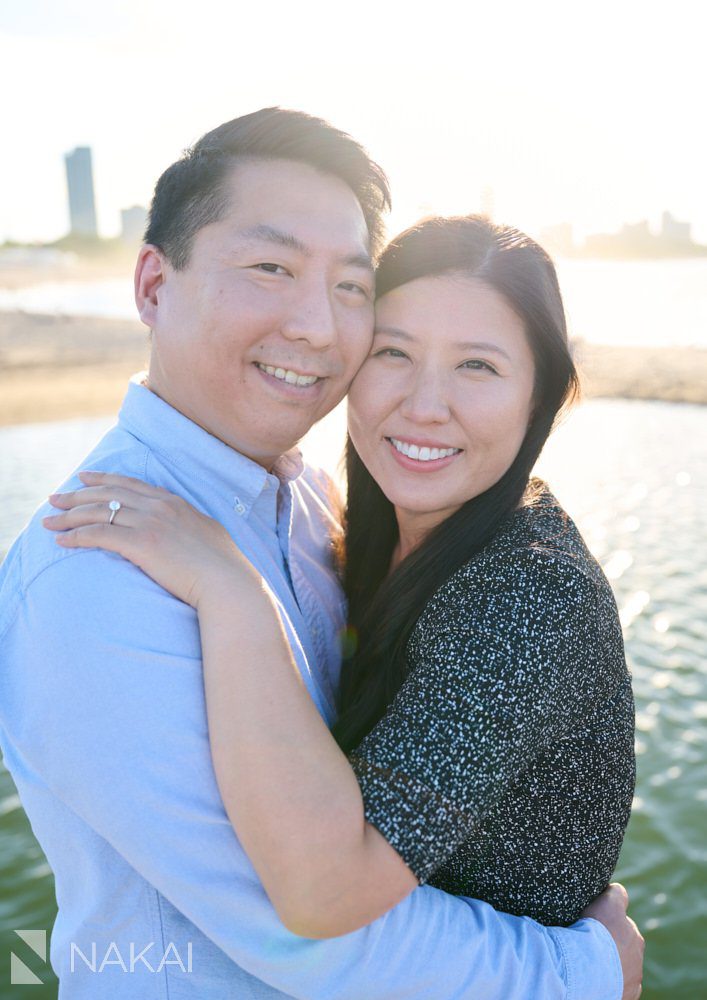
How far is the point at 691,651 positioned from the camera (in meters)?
6.62

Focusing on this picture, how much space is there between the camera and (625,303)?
4184 cm

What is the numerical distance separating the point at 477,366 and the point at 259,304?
0.65 meters

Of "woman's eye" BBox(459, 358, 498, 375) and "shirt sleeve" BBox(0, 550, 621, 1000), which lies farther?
"woman's eye" BBox(459, 358, 498, 375)

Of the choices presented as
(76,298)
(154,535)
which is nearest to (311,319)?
(154,535)

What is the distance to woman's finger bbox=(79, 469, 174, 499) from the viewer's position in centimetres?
182

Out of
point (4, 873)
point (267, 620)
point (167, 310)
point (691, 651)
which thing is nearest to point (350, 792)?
point (267, 620)

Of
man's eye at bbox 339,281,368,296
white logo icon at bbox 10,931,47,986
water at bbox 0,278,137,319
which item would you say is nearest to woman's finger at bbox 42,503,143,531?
man's eye at bbox 339,281,368,296

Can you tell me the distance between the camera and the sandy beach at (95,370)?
60.2 feet

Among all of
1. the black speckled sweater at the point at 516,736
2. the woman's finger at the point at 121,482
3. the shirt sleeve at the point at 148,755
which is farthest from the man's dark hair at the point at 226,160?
the black speckled sweater at the point at 516,736

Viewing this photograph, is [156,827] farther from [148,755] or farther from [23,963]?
[23,963]

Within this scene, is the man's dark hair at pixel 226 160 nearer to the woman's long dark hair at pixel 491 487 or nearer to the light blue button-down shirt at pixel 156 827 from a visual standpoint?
the woman's long dark hair at pixel 491 487

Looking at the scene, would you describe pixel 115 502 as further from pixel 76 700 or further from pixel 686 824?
pixel 686 824

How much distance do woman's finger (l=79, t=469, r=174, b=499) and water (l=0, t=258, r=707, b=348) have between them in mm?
18252

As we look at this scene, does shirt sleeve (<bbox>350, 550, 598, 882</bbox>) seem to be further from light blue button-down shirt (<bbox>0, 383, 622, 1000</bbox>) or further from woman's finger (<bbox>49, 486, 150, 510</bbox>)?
woman's finger (<bbox>49, 486, 150, 510</bbox>)
